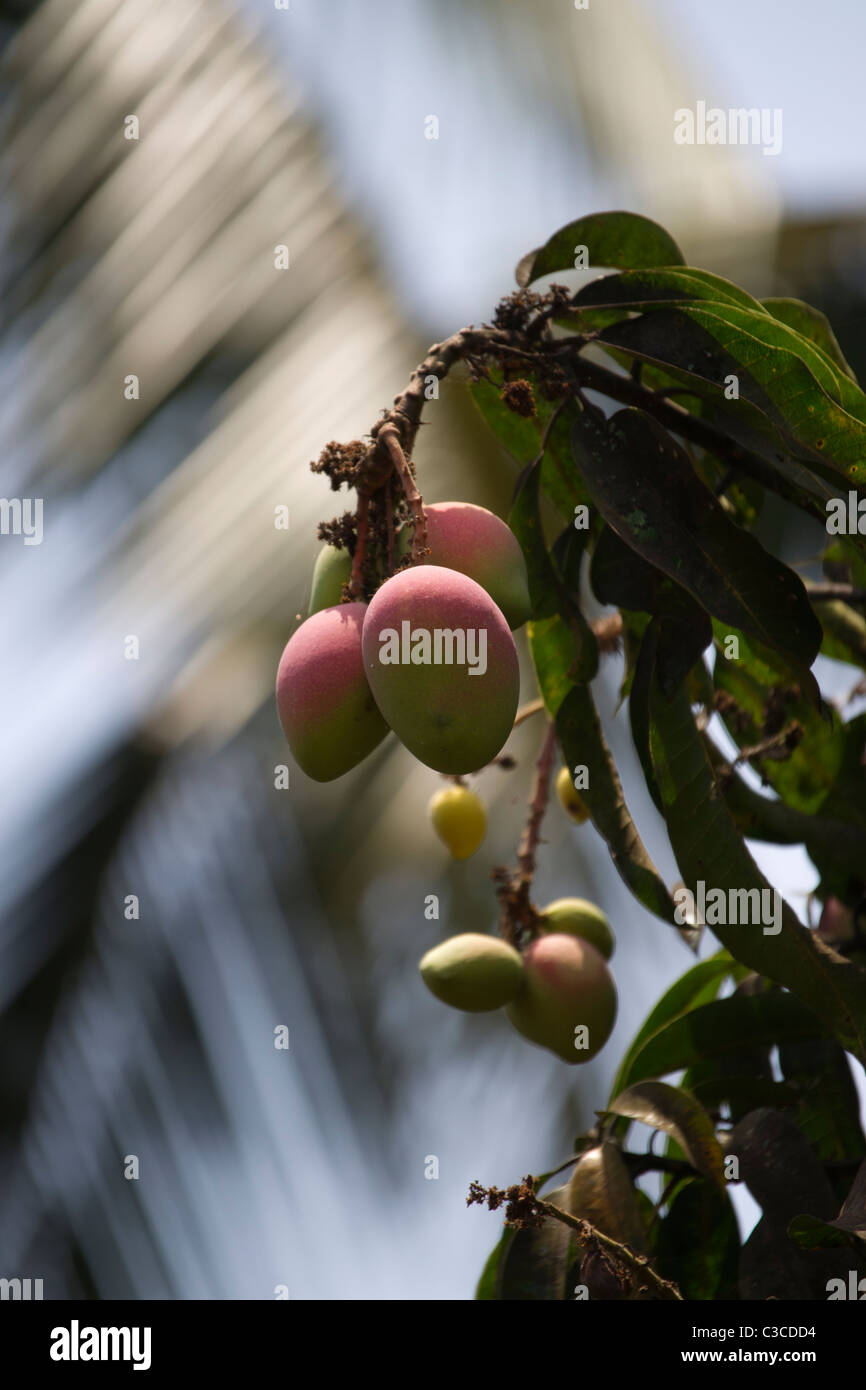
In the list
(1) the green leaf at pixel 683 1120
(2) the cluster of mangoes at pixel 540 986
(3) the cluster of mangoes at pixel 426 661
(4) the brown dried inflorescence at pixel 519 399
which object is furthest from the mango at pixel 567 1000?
(4) the brown dried inflorescence at pixel 519 399

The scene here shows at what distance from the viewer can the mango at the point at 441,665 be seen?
29.0 inches

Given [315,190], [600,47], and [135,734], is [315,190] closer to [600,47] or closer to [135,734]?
[600,47]

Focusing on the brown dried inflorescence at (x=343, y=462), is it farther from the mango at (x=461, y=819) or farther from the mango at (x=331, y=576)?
the mango at (x=461, y=819)

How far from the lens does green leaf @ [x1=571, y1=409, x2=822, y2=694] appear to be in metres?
0.95

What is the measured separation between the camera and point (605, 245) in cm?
109

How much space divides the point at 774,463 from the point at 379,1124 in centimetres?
179

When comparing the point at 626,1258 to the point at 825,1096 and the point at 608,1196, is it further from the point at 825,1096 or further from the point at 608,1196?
the point at 825,1096

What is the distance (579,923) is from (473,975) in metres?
0.17

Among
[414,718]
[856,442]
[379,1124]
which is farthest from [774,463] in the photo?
[379,1124]

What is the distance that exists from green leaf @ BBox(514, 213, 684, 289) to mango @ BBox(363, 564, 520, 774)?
1.39 feet

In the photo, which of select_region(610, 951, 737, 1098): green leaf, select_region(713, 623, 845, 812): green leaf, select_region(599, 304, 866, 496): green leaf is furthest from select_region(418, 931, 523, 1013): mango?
select_region(599, 304, 866, 496): green leaf

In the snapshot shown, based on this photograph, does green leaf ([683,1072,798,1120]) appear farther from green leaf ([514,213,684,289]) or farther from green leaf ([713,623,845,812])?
green leaf ([514,213,684,289])

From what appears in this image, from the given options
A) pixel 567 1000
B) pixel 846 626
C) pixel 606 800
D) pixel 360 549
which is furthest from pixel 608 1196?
pixel 846 626

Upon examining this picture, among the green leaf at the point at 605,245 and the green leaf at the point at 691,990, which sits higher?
Result: the green leaf at the point at 605,245
